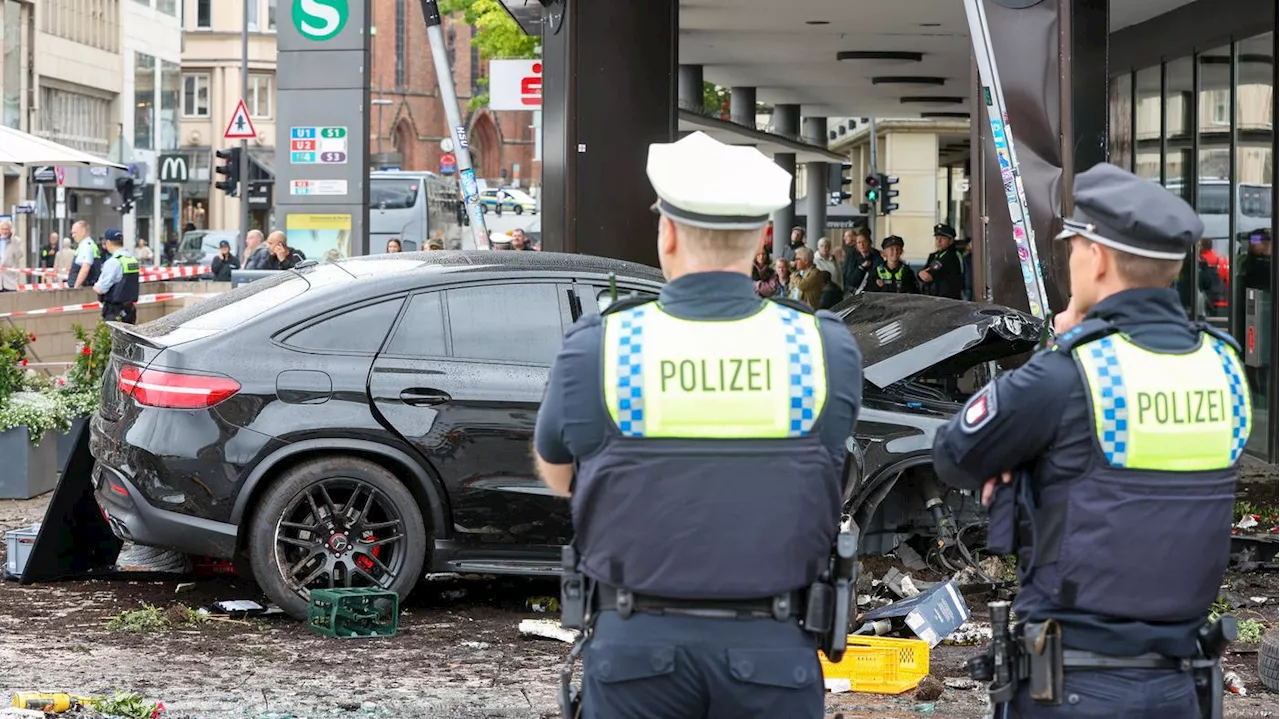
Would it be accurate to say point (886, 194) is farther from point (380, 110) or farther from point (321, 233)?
point (380, 110)

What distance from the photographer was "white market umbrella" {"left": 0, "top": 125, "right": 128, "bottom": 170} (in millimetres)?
15297

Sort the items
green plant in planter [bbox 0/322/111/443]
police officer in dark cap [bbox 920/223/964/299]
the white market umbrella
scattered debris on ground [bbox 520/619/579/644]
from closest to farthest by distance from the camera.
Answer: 1. scattered debris on ground [bbox 520/619/579/644]
2. green plant in planter [bbox 0/322/111/443]
3. the white market umbrella
4. police officer in dark cap [bbox 920/223/964/299]

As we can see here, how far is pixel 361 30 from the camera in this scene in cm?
1955

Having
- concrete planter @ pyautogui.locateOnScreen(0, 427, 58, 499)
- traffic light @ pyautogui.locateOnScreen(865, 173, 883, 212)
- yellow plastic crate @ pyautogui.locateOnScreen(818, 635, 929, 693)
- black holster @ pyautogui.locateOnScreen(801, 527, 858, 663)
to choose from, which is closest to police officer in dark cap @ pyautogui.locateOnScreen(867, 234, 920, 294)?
concrete planter @ pyautogui.locateOnScreen(0, 427, 58, 499)

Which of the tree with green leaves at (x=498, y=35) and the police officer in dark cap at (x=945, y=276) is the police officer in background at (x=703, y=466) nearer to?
the police officer in dark cap at (x=945, y=276)

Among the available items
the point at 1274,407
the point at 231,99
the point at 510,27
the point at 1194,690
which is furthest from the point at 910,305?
the point at 231,99

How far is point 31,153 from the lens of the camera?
1547cm

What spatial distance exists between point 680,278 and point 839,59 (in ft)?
70.0

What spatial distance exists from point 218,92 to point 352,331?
7145 cm

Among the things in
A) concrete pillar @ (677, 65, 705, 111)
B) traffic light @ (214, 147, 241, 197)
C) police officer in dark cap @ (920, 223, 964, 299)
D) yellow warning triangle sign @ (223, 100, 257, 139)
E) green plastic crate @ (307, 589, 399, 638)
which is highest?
concrete pillar @ (677, 65, 705, 111)

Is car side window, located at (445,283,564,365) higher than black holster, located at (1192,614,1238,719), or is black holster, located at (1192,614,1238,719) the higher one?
car side window, located at (445,283,564,365)

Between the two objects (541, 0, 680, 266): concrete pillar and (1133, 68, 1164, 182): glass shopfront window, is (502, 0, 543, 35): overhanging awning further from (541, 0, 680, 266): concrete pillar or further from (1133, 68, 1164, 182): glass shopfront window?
(1133, 68, 1164, 182): glass shopfront window

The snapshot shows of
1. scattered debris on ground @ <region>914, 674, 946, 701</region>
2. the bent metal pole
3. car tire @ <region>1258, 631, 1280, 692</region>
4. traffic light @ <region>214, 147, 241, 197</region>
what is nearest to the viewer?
scattered debris on ground @ <region>914, 674, 946, 701</region>

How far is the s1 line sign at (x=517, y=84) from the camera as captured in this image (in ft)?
65.7
